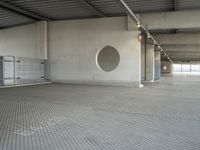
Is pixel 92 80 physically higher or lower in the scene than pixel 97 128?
higher

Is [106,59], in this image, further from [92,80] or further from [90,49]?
[92,80]

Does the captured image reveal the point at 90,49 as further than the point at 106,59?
No

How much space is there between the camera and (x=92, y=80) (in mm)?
11984

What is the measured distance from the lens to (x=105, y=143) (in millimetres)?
2809

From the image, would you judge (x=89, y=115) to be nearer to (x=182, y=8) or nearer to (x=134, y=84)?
(x=134, y=84)

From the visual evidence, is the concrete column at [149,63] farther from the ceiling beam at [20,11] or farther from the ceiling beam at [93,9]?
the ceiling beam at [20,11]

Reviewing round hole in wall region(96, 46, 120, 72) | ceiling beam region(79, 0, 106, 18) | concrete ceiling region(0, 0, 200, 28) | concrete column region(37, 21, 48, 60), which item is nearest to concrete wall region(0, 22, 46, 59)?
concrete column region(37, 21, 48, 60)

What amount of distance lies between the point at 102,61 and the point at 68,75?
144 inches

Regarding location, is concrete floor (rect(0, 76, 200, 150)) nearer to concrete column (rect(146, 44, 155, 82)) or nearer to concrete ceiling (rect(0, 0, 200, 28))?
concrete ceiling (rect(0, 0, 200, 28))

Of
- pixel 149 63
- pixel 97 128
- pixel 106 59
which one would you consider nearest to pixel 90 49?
pixel 106 59

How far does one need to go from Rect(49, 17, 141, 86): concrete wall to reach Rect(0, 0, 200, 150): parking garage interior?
0.05m

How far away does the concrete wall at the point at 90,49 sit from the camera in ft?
36.4

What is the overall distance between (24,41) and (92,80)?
218 inches

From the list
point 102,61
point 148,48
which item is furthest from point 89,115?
point 148,48
